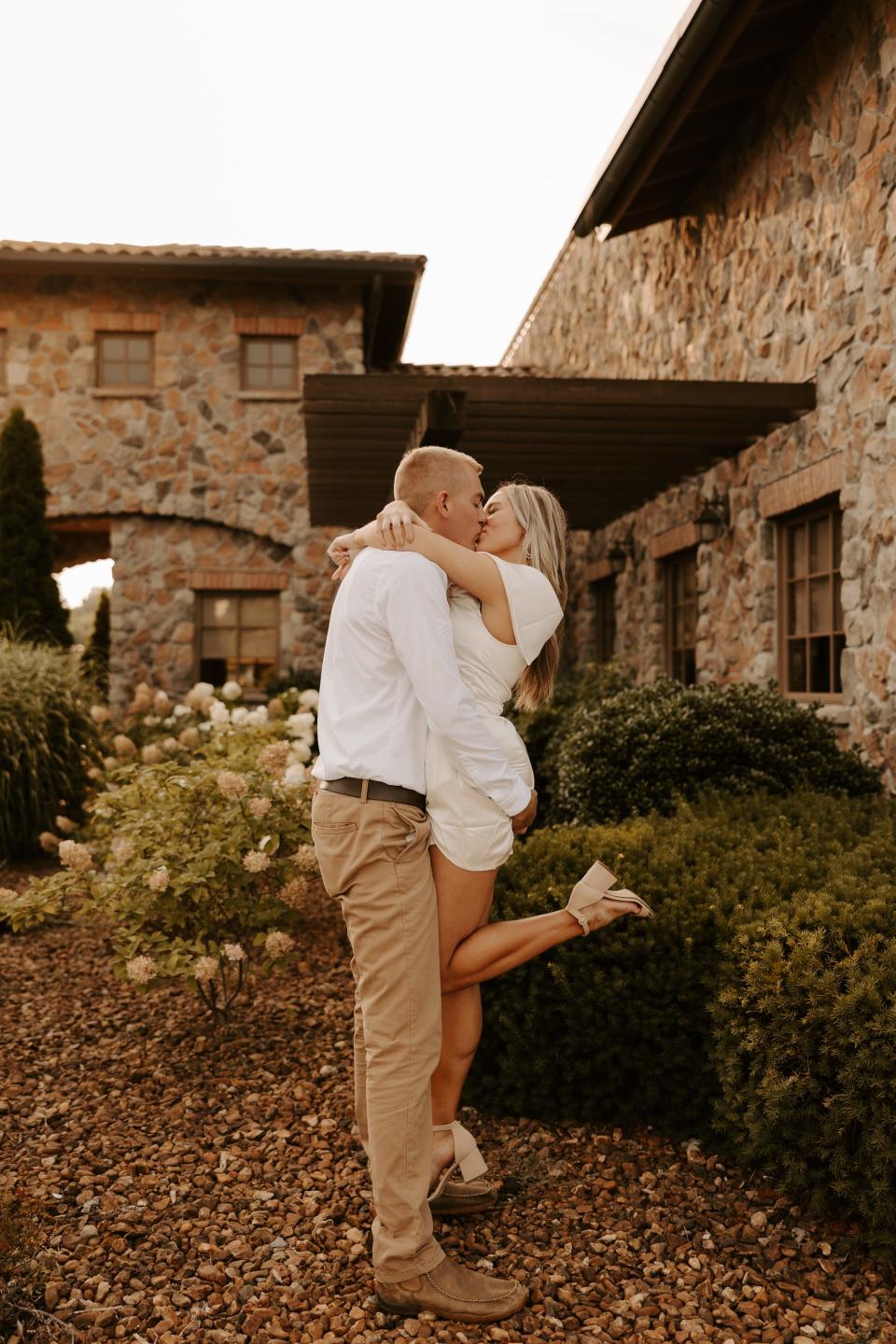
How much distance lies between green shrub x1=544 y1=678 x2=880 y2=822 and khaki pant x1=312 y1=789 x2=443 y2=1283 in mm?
3026

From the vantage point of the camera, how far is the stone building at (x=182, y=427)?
12.7 metres

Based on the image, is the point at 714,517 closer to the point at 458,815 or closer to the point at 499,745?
the point at 499,745

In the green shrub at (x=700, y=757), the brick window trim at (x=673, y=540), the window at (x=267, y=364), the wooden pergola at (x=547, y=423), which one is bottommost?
the green shrub at (x=700, y=757)

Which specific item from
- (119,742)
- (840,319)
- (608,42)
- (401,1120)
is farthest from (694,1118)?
(608,42)

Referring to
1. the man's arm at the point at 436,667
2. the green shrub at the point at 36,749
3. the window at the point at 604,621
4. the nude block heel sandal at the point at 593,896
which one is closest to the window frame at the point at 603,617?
the window at the point at 604,621

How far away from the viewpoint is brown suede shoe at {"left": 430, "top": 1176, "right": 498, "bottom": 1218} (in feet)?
9.11

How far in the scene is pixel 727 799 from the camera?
4.95 meters

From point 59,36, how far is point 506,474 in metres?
4.61

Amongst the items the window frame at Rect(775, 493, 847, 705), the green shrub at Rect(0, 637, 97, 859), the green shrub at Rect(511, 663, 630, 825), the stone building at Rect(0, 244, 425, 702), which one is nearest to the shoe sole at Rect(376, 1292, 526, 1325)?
the green shrub at Rect(511, 663, 630, 825)

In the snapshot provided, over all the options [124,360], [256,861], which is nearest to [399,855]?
[256,861]

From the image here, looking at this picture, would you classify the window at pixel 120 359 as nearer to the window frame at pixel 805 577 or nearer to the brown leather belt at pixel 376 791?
the window frame at pixel 805 577

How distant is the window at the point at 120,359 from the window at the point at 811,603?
28.8 ft

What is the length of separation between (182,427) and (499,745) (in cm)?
1131

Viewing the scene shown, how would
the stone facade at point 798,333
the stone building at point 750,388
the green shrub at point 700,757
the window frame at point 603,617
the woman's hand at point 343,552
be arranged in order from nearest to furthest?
the woman's hand at point 343,552, the green shrub at point 700,757, the stone facade at point 798,333, the stone building at point 750,388, the window frame at point 603,617
